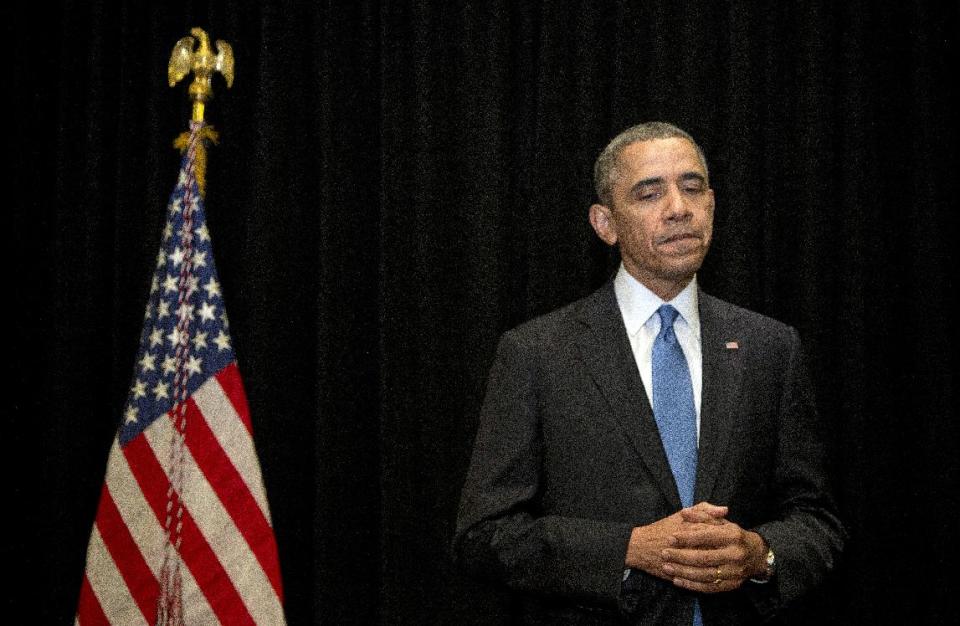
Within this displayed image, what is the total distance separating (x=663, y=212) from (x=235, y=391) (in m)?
1.31

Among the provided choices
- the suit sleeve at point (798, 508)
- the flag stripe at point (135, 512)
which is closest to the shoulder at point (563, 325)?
the suit sleeve at point (798, 508)

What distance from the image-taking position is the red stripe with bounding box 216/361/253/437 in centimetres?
250

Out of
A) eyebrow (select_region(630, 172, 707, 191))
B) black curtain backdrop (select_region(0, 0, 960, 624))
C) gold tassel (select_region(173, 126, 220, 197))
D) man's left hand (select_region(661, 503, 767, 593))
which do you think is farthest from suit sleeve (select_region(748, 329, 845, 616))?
gold tassel (select_region(173, 126, 220, 197))

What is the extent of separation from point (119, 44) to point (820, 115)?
2294mm

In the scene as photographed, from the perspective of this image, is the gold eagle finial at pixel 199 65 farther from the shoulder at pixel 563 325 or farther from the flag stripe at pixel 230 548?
the shoulder at pixel 563 325

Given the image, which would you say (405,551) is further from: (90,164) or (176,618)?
(90,164)

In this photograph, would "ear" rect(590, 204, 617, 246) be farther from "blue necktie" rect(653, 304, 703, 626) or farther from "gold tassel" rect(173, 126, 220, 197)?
"gold tassel" rect(173, 126, 220, 197)

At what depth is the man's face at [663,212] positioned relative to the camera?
187 centimetres

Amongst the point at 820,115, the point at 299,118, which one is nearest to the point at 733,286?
the point at 820,115

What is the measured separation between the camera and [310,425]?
282 centimetres

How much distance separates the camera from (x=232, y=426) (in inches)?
97.8

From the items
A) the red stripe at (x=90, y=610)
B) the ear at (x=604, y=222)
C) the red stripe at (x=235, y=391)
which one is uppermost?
the ear at (x=604, y=222)

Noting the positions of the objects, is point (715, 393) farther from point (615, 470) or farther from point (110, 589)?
point (110, 589)

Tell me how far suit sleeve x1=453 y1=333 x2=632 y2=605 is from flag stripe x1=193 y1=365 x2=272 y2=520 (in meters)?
0.90
